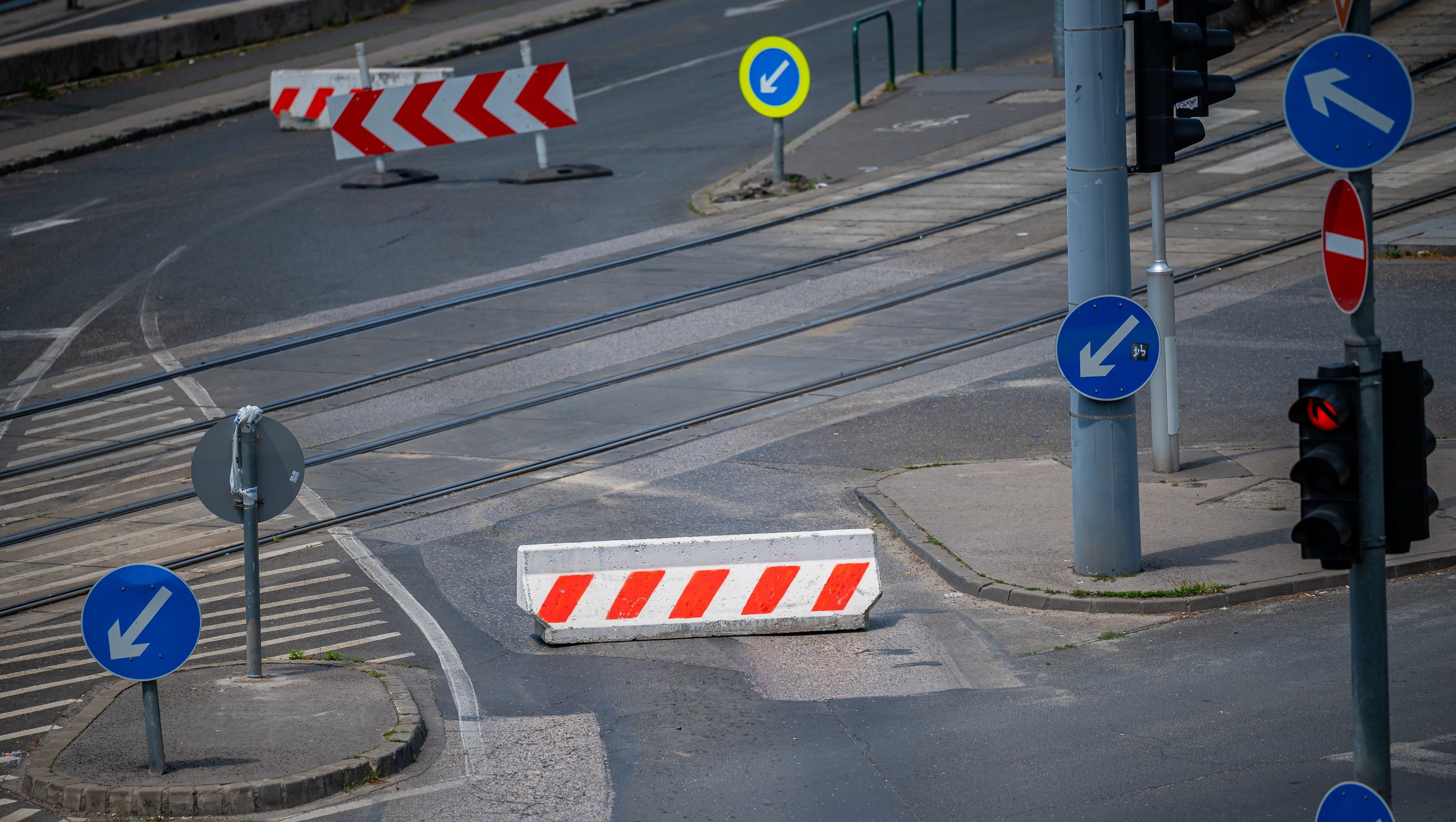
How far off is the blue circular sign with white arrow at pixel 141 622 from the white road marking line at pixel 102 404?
7.89 metres

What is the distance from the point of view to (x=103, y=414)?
47.9 ft

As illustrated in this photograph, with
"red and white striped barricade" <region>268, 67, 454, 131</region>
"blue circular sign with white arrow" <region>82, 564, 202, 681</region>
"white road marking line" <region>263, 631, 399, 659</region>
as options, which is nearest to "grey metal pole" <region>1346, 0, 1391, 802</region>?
"blue circular sign with white arrow" <region>82, 564, 202, 681</region>

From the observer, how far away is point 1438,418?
1273 cm

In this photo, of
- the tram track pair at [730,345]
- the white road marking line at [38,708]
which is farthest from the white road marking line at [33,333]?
the white road marking line at [38,708]

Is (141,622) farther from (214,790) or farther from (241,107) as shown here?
(241,107)

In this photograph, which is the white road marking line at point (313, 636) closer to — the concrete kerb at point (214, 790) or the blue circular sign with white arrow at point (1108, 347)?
the concrete kerb at point (214, 790)

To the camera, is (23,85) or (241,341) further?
(23,85)

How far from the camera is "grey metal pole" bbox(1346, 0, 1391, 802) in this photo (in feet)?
18.3

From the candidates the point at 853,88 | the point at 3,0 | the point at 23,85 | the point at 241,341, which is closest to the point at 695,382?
the point at 241,341

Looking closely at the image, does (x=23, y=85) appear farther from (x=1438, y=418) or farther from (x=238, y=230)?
(x=1438, y=418)

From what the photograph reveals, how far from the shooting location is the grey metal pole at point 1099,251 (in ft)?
32.0

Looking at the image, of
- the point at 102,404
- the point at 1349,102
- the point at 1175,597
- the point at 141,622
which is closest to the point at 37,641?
the point at 141,622

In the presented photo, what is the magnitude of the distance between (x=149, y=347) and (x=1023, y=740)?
38.7 ft

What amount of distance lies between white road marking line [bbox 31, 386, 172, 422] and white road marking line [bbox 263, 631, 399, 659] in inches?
247
